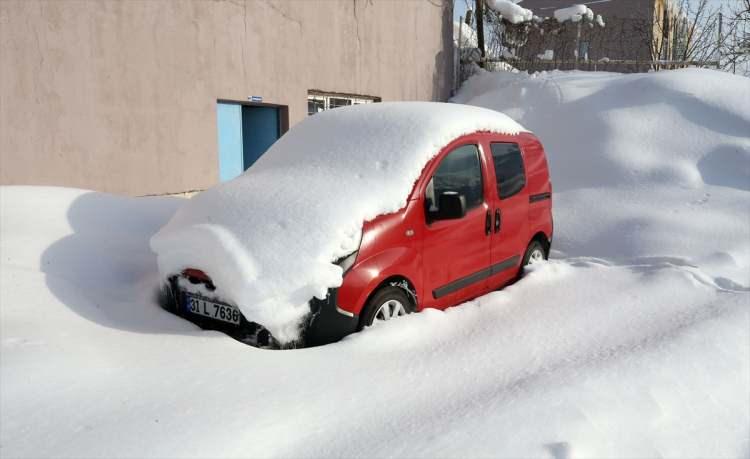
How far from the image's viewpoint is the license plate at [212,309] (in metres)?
3.55

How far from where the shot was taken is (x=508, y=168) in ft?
16.8

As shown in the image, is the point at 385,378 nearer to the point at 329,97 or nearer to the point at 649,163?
the point at 649,163

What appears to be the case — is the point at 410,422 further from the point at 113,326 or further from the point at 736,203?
the point at 736,203

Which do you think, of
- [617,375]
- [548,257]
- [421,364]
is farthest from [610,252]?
A: [421,364]

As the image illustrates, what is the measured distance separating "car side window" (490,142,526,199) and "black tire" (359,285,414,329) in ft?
4.74

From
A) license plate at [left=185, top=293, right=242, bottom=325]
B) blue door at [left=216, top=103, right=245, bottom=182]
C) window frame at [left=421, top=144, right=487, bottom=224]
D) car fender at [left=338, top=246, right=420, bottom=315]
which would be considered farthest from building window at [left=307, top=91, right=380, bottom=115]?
license plate at [left=185, top=293, right=242, bottom=325]

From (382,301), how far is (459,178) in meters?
1.24

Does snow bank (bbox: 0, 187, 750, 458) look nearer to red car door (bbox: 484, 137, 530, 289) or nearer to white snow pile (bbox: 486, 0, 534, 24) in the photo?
red car door (bbox: 484, 137, 530, 289)

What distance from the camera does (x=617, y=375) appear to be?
3.17m

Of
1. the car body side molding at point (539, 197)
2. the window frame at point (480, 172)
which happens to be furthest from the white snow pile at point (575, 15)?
the window frame at point (480, 172)

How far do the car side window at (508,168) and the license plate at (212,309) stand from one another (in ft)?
7.90

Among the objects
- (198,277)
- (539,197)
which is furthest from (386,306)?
(539,197)

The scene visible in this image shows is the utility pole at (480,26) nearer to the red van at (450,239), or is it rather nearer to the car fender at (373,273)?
the red van at (450,239)

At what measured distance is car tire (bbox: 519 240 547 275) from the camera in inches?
213
